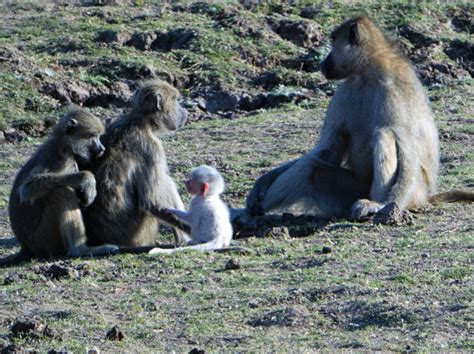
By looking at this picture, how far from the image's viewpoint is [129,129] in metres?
10.2

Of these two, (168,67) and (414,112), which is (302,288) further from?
(168,67)

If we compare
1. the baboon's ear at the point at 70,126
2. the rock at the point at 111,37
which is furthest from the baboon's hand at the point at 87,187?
the rock at the point at 111,37

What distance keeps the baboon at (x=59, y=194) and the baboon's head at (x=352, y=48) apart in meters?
2.43

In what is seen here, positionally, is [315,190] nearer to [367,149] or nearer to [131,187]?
[367,149]

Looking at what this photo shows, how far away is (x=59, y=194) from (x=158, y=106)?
3.63ft

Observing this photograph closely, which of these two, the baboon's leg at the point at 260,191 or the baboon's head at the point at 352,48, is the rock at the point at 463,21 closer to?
the baboon's head at the point at 352,48

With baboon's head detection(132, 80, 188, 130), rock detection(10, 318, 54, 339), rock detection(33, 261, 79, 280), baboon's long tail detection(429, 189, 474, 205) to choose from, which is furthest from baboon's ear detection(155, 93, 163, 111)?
rock detection(10, 318, 54, 339)

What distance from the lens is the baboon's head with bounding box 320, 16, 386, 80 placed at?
1135 centimetres

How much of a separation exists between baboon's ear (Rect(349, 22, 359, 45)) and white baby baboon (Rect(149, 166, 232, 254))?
2.29 meters

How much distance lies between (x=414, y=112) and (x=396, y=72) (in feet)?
1.26

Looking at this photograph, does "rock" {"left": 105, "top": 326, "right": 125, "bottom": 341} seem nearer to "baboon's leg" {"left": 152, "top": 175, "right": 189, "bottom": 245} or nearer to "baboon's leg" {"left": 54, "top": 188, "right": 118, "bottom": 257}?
"baboon's leg" {"left": 54, "top": 188, "right": 118, "bottom": 257}

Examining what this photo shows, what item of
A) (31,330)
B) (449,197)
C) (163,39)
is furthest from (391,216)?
(163,39)

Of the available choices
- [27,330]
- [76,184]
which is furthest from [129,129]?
[27,330]

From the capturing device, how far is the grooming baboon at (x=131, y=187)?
10062mm
